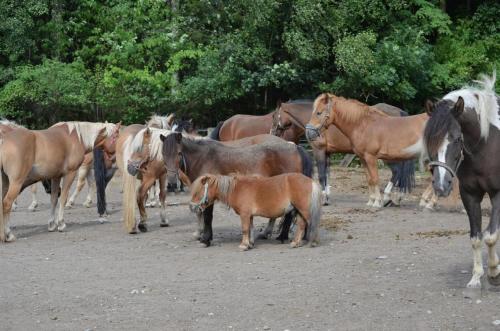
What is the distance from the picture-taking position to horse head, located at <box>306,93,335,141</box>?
1338cm

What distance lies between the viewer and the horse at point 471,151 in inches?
265

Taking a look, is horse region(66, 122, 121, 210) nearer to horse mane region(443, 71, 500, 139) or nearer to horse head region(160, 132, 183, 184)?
horse head region(160, 132, 183, 184)

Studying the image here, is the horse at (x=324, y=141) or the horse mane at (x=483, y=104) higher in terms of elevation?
the horse mane at (x=483, y=104)

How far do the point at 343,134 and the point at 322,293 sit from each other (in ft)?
24.2

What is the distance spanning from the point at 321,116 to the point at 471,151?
6.54 m

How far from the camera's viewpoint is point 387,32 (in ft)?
79.3

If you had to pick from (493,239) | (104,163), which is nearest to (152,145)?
(104,163)

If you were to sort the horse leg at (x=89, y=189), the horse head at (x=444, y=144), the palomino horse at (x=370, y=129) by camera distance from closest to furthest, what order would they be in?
the horse head at (x=444, y=144) < the palomino horse at (x=370, y=129) < the horse leg at (x=89, y=189)

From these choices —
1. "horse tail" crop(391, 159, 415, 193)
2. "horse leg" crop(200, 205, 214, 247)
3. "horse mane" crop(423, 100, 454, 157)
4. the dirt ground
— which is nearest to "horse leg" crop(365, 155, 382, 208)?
"horse tail" crop(391, 159, 415, 193)

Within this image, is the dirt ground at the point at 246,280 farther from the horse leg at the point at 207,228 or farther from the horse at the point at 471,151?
the horse at the point at 471,151

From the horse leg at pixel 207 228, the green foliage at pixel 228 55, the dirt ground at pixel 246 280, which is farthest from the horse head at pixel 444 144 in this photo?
the green foliage at pixel 228 55

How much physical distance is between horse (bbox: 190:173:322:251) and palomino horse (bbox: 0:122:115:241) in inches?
125

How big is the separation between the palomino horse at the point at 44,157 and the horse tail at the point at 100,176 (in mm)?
222

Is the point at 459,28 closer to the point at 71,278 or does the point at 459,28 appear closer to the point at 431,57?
the point at 431,57
